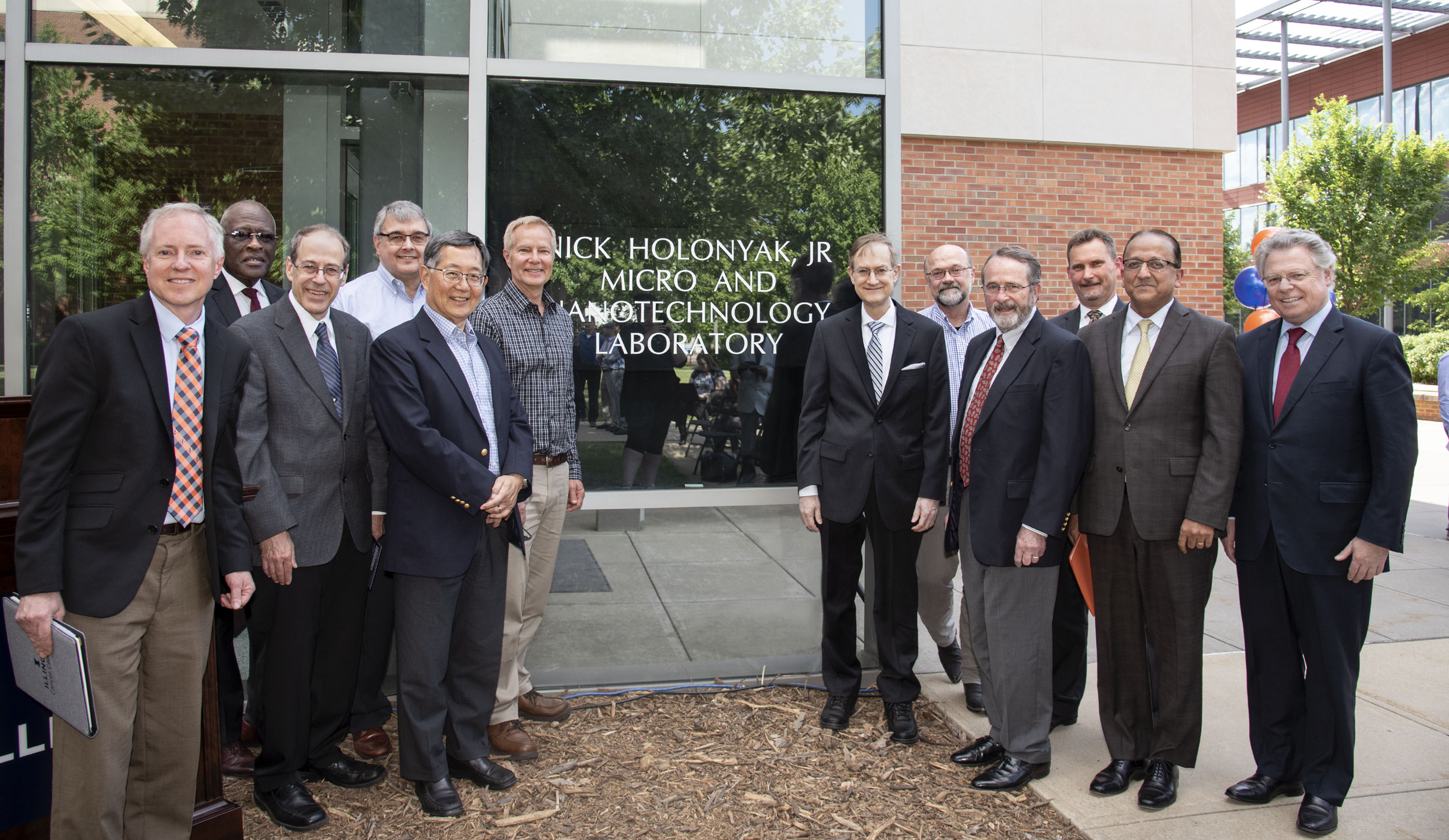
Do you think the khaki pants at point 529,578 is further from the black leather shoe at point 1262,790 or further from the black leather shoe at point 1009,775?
the black leather shoe at point 1262,790

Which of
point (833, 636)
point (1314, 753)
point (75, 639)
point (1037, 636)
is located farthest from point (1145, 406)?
point (75, 639)

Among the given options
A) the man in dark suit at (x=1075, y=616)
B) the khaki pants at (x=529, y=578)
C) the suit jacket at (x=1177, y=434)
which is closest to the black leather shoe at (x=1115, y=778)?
the man in dark suit at (x=1075, y=616)

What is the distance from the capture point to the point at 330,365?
10.7ft

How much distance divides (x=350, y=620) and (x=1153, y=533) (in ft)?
9.53

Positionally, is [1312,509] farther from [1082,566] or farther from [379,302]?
[379,302]

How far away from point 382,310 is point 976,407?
7.97 ft

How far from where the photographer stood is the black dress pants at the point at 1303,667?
3049 millimetres

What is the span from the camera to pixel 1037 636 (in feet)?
11.4

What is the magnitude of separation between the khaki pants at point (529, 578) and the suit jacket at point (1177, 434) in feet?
7.08

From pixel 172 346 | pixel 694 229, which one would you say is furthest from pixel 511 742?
pixel 694 229

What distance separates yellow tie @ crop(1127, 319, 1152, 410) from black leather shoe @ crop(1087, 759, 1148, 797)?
130 centimetres

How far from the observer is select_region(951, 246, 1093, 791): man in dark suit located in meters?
3.32

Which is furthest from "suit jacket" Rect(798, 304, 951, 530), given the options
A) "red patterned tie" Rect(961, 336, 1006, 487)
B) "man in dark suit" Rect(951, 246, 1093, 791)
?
"man in dark suit" Rect(951, 246, 1093, 791)

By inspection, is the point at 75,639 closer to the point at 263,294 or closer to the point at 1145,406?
the point at 263,294
